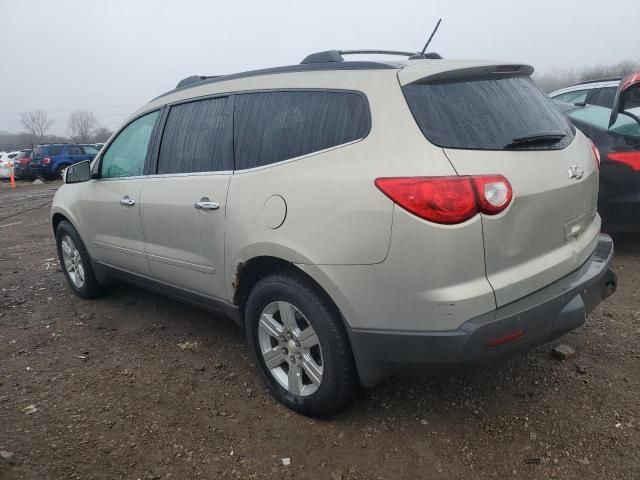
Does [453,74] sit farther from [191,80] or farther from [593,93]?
[593,93]

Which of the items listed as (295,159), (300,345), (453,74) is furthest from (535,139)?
(300,345)

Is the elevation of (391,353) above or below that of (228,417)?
above

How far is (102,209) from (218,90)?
1.51m

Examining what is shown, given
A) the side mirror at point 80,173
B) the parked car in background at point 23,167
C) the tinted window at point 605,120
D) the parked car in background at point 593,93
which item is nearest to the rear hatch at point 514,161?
the tinted window at point 605,120

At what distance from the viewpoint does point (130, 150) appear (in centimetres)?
383

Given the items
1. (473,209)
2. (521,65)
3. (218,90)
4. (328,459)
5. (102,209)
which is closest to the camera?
(473,209)

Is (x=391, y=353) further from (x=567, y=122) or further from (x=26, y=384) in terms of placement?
(x=26, y=384)

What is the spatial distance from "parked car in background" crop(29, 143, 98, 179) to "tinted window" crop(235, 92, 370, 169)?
824 inches

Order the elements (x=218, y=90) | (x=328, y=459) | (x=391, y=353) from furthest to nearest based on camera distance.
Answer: (x=218, y=90) → (x=328, y=459) → (x=391, y=353)

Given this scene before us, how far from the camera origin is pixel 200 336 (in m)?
3.75

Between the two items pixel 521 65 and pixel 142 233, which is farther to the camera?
pixel 142 233

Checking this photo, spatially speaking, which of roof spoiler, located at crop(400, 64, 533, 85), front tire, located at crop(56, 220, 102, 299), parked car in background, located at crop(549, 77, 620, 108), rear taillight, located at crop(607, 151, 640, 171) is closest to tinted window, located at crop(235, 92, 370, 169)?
roof spoiler, located at crop(400, 64, 533, 85)

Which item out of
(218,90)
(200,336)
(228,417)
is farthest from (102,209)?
(228,417)

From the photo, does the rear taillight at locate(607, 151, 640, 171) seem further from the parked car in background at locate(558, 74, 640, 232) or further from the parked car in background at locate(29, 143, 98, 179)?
the parked car in background at locate(29, 143, 98, 179)
